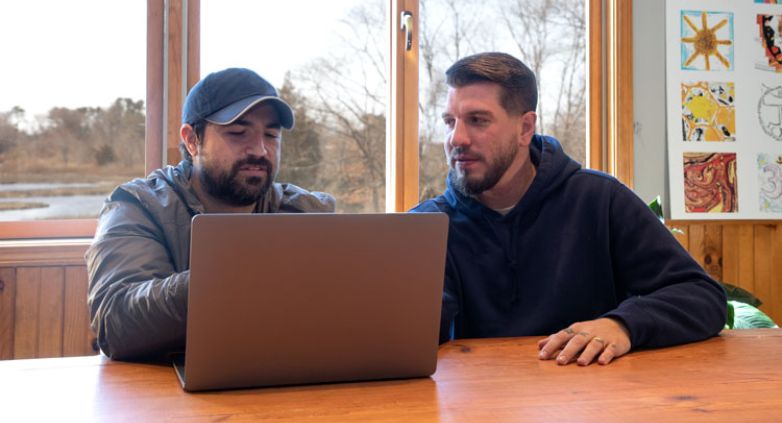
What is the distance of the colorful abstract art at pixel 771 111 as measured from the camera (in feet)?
9.92

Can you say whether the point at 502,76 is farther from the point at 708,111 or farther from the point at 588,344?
the point at 708,111

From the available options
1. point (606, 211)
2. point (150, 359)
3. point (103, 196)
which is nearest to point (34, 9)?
point (103, 196)

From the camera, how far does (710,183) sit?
118 inches

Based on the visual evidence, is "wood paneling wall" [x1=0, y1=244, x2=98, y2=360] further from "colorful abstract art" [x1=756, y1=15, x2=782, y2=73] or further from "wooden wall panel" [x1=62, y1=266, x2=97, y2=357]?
"colorful abstract art" [x1=756, y1=15, x2=782, y2=73]

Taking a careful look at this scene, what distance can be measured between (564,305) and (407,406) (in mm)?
831

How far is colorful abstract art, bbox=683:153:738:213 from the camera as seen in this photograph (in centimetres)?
295

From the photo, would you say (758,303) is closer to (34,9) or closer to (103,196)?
(103,196)

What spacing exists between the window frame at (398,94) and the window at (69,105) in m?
0.05

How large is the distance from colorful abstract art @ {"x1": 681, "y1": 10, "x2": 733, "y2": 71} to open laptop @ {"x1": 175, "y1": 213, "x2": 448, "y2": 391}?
2348 millimetres

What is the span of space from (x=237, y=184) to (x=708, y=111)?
6.72 feet

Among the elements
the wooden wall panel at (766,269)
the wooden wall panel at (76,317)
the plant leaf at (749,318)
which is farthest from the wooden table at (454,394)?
the wooden wall panel at (766,269)

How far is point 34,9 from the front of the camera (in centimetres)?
241

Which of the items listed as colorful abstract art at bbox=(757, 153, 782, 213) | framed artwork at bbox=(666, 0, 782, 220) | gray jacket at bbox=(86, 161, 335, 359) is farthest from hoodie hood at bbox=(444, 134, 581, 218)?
colorful abstract art at bbox=(757, 153, 782, 213)

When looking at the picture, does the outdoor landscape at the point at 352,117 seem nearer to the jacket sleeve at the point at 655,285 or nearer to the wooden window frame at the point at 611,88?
the wooden window frame at the point at 611,88
